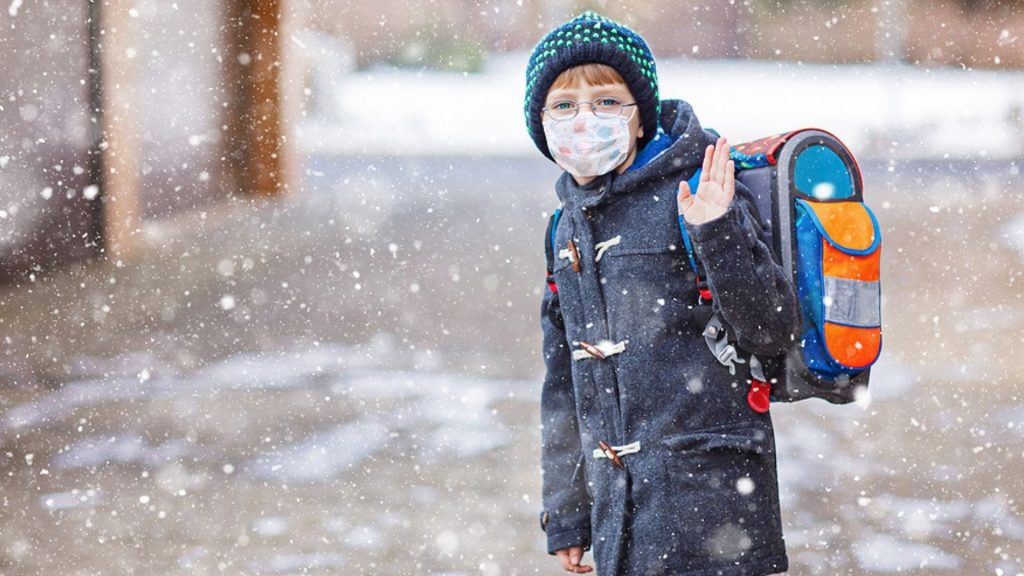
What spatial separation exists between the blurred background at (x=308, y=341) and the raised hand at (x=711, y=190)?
7.71 feet

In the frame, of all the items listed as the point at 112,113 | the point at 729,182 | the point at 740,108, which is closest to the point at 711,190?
the point at 729,182

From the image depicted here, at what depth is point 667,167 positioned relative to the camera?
2424 millimetres

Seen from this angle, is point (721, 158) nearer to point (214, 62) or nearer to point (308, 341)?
point (308, 341)

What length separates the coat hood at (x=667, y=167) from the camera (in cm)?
242

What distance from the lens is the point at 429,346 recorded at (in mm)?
8766

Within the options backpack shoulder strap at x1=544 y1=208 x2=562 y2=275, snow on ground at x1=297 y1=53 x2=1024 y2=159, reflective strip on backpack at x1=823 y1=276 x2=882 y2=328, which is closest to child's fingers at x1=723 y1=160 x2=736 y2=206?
reflective strip on backpack at x1=823 y1=276 x2=882 y2=328

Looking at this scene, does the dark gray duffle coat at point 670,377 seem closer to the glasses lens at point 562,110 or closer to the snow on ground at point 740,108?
the glasses lens at point 562,110

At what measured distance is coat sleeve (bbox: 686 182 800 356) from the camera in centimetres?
221

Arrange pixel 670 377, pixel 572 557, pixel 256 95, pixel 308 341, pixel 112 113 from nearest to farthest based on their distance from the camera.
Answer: pixel 670 377 → pixel 572 557 → pixel 308 341 → pixel 112 113 → pixel 256 95

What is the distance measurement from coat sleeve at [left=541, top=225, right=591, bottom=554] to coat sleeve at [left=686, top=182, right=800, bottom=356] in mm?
499

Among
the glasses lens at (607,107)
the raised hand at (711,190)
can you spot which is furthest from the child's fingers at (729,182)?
the glasses lens at (607,107)

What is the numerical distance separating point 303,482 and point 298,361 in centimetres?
278

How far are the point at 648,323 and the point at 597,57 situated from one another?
0.54 metres

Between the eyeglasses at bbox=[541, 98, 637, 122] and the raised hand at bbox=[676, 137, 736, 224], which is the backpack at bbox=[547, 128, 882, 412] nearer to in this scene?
the raised hand at bbox=[676, 137, 736, 224]
